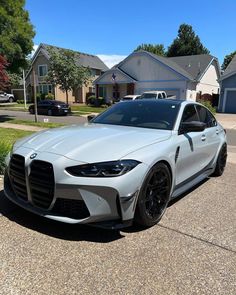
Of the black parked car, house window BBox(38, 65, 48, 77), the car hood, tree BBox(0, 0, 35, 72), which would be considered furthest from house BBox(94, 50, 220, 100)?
the car hood

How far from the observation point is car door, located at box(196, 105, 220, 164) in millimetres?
5113

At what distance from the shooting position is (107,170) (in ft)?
10.1

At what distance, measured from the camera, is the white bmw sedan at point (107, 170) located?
3.07 meters

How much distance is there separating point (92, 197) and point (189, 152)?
188 centimetres

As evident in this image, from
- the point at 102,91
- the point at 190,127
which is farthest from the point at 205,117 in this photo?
the point at 102,91

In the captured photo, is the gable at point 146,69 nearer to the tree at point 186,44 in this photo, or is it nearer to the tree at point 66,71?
the tree at point 66,71

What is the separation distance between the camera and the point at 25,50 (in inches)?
707

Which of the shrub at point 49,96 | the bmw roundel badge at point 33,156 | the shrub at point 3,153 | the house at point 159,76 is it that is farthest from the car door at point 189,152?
the shrub at point 49,96

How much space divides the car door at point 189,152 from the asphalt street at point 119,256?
60 cm

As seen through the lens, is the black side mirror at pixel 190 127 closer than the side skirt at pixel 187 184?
No

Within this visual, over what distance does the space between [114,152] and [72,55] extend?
2674 centimetres

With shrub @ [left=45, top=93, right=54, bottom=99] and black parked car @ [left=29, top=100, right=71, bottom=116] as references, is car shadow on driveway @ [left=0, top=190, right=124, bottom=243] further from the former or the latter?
shrub @ [left=45, top=93, right=54, bottom=99]

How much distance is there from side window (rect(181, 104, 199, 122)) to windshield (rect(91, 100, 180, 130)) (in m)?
0.16

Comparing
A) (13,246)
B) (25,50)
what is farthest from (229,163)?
(25,50)
